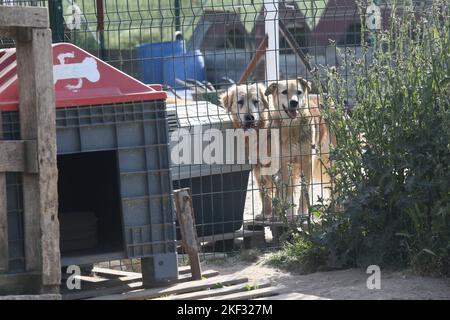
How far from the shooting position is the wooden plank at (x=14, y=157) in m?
4.36

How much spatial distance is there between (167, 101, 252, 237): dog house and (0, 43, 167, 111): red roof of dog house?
1532 mm

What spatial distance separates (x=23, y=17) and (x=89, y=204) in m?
2.01

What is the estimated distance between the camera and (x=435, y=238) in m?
4.97

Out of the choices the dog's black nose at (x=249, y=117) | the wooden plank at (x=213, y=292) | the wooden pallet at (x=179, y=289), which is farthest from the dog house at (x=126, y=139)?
the dog's black nose at (x=249, y=117)

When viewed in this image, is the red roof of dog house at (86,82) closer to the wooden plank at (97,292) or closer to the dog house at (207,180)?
the wooden plank at (97,292)

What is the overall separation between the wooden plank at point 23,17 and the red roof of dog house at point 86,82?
1.45ft

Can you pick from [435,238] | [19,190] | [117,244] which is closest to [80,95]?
[19,190]

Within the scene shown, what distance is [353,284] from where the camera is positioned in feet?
16.0

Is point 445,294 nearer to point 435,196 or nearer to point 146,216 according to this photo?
point 435,196

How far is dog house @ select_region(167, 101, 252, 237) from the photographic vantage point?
254 inches

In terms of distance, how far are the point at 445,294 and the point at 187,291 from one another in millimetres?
1394

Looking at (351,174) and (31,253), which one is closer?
(31,253)

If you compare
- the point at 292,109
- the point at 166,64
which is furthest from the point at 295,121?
the point at 166,64

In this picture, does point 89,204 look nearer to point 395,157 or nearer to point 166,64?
point 395,157
